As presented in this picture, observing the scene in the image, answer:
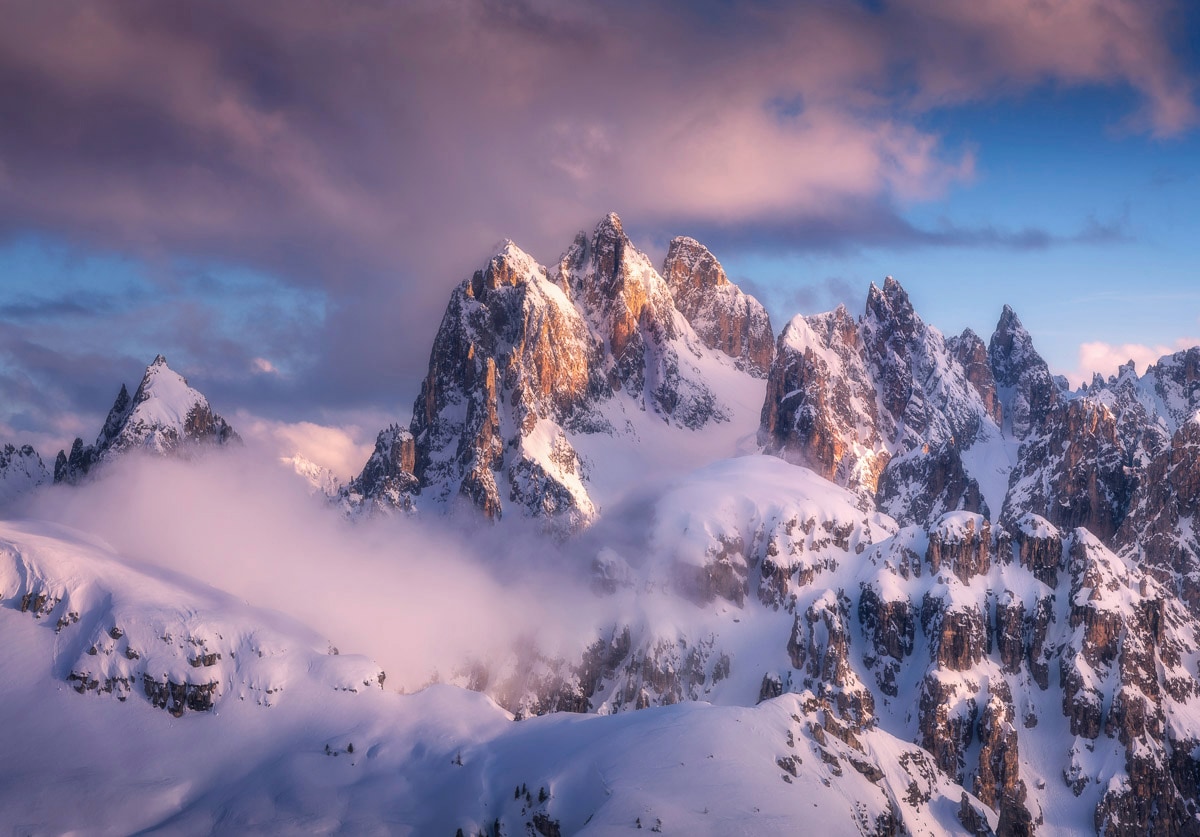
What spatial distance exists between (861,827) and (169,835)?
117 m

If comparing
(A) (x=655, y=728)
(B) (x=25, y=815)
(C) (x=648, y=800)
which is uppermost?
(A) (x=655, y=728)

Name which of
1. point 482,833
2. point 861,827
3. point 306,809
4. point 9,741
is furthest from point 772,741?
point 9,741

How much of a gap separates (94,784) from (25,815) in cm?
1380

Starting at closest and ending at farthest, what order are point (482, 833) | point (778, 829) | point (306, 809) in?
point (778, 829) → point (482, 833) → point (306, 809)

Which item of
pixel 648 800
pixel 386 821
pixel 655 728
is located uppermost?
pixel 655 728

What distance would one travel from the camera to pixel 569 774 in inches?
7175

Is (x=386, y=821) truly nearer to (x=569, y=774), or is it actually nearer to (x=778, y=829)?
(x=569, y=774)

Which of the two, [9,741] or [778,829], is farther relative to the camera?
[9,741]

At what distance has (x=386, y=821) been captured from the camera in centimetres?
18875

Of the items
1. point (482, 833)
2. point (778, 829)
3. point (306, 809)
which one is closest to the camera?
point (778, 829)

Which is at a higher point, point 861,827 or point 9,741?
point 861,827

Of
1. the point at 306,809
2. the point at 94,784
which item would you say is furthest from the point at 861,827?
the point at 94,784

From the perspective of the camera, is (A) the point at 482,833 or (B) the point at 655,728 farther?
(B) the point at 655,728

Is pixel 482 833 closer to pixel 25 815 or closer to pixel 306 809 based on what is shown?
pixel 306 809
